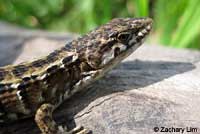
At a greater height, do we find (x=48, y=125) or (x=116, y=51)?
(x=116, y=51)

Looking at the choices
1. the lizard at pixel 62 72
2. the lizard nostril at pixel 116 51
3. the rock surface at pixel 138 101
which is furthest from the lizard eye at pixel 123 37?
the rock surface at pixel 138 101

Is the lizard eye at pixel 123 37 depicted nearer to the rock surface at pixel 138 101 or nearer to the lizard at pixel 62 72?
the lizard at pixel 62 72

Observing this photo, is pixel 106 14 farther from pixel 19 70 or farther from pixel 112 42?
pixel 19 70

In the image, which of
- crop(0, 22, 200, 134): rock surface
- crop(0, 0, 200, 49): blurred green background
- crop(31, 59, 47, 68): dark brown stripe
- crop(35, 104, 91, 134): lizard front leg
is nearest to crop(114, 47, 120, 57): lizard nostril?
crop(0, 22, 200, 134): rock surface

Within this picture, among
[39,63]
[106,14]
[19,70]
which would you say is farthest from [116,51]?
[106,14]

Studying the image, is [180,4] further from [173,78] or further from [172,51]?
Result: [173,78]

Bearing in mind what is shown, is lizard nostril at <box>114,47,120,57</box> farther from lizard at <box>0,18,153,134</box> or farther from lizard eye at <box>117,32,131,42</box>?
lizard eye at <box>117,32,131,42</box>
